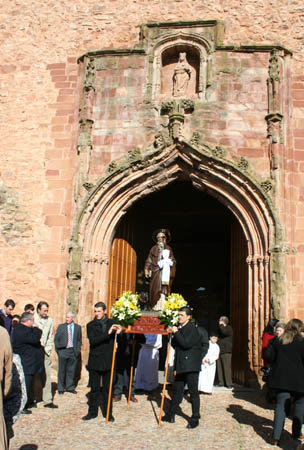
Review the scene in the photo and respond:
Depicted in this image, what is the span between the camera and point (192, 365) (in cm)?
647

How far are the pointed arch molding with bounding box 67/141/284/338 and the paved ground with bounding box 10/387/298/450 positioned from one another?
247 centimetres

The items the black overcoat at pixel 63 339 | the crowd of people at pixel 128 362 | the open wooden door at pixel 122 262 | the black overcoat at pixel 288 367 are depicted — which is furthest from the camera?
the open wooden door at pixel 122 262

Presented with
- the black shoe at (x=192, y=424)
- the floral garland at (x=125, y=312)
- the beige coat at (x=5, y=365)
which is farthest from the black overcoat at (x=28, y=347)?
the beige coat at (x=5, y=365)

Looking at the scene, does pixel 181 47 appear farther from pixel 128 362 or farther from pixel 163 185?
pixel 128 362

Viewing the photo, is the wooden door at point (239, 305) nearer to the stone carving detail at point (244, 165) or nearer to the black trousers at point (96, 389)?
the stone carving detail at point (244, 165)

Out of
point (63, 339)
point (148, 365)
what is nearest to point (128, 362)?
point (148, 365)

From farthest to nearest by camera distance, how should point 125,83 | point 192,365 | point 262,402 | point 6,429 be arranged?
1. point 125,83
2. point 262,402
3. point 192,365
4. point 6,429

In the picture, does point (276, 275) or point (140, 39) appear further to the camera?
point (140, 39)

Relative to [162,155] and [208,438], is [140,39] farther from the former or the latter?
[208,438]

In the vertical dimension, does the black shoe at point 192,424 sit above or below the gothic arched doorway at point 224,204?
below

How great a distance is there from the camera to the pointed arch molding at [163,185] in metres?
9.79

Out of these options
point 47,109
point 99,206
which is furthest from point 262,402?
point 47,109

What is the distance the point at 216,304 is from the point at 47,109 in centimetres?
803

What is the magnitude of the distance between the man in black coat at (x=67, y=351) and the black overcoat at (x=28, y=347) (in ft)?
4.74
